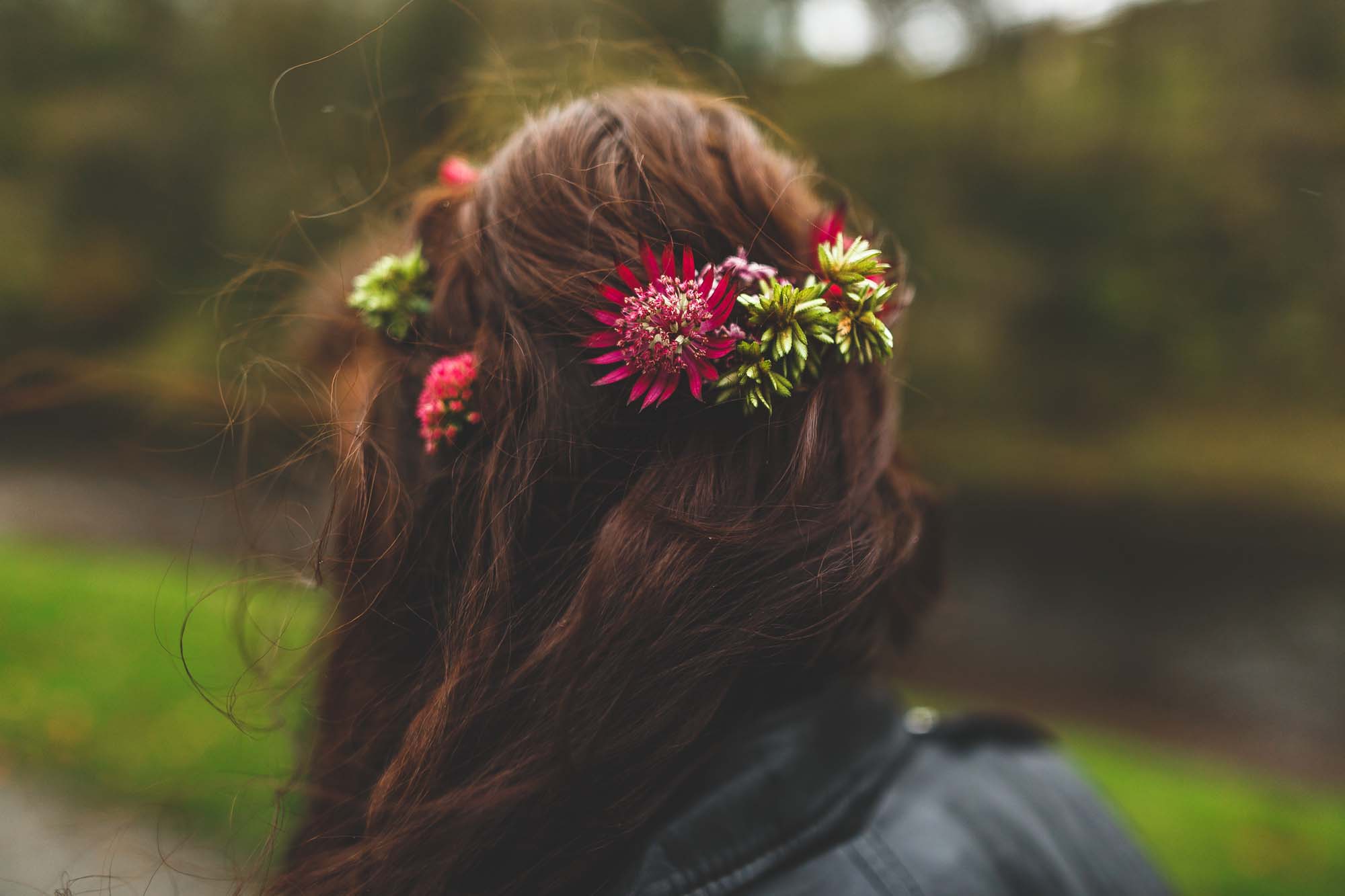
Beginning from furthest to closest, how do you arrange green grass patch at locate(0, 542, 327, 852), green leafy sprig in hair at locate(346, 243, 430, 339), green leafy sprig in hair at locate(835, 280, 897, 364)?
green grass patch at locate(0, 542, 327, 852)
green leafy sprig in hair at locate(346, 243, 430, 339)
green leafy sprig in hair at locate(835, 280, 897, 364)

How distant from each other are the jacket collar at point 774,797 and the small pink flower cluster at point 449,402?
0.59 meters

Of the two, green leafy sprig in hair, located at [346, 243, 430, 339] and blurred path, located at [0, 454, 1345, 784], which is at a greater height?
green leafy sprig in hair, located at [346, 243, 430, 339]

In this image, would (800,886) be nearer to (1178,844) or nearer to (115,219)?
(1178,844)

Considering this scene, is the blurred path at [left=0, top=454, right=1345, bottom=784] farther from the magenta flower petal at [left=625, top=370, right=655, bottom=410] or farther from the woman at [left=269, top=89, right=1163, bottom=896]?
the magenta flower petal at [left=625, top=370, right=655, bottom=410]

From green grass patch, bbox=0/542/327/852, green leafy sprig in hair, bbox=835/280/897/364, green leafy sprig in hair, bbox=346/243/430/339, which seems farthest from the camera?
green grass patch, bbox=0/542/327/852

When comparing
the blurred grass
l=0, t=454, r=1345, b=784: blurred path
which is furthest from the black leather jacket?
l=0, t=454, r=1345, b=784: blurred path

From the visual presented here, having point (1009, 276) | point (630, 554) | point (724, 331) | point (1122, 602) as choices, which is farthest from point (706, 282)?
point (1122, 602)

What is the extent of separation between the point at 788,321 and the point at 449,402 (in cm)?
49

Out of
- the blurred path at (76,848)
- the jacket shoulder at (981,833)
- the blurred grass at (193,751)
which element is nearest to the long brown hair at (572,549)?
the jacket shoulder at (981,833)

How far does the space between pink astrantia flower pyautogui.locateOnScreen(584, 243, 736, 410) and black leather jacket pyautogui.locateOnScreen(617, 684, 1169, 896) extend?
1.71ft

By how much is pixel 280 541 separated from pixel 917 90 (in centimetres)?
801

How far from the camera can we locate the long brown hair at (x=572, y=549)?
3.52ft

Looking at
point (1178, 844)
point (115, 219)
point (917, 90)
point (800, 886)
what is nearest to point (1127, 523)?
point (917, 90)

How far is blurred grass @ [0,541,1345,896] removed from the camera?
3.78m
